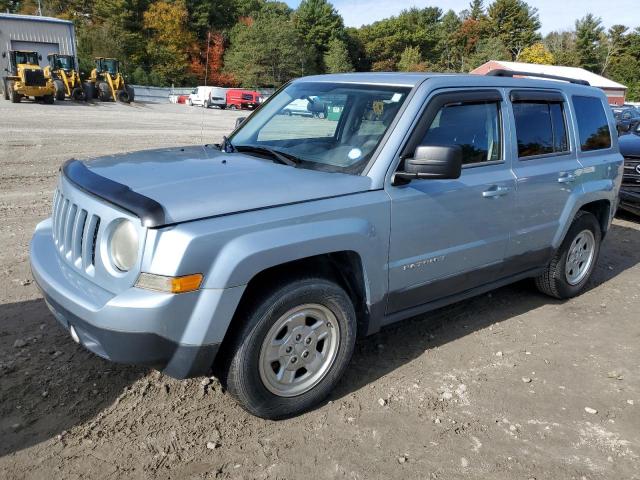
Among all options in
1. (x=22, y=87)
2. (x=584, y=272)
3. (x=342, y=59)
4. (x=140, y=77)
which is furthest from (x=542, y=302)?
(x=342, y=59)

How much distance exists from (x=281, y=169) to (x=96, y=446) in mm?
1813

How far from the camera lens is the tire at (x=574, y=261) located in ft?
16.1

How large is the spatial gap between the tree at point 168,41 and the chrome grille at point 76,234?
210ft

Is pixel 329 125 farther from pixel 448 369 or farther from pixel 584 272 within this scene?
pixel 584 272

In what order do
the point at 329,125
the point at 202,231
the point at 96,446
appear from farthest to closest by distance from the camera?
the point at 329,125, the point at 96,446, the point at 202,231

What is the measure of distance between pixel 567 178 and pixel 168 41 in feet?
223

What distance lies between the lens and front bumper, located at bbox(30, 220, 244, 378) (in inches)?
98.9

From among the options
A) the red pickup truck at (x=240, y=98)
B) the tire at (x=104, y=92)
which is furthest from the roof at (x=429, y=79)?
the red pickup truck at (x=240, y=98)

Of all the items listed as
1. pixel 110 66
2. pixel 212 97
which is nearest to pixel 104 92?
pixel 110 66

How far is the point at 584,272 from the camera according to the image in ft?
17.5

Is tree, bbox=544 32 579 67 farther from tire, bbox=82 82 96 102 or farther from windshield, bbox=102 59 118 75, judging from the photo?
tire, bbox=82 82 96 102

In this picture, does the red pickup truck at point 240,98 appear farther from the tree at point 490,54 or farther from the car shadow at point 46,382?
the tree at point 490,54

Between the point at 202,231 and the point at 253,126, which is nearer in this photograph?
the point at 202,231

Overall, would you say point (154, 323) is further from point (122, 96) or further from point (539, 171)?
point (122, 96)
